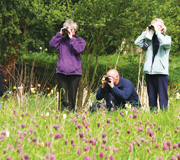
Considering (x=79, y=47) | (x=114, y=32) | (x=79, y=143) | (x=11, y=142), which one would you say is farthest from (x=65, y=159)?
(x=114, y=32)

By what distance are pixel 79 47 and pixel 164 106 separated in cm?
161

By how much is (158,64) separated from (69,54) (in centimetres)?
137

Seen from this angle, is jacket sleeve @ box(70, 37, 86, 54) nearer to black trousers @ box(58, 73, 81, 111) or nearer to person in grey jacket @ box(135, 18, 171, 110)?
black trousers @ box(58, 73, 81, 111)

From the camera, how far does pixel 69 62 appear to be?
394cm

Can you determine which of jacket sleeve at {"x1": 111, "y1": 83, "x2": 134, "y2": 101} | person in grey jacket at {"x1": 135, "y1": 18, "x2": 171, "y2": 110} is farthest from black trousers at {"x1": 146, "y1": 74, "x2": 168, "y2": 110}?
jacket sleeve at {"x1": 111, "y1": 83, "x2": 134, "y2": 101}

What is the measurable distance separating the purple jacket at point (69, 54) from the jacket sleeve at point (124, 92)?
0.65m

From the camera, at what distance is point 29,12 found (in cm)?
632

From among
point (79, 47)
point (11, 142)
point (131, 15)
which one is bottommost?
point (11, 142)

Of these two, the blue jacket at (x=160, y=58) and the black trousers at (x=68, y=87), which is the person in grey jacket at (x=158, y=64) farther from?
the black trousers at (x=68, y=87)

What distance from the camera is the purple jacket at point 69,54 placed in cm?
391

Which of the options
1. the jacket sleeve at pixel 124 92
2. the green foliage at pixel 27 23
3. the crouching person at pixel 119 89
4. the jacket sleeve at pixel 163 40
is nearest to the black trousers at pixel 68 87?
the crouching person at pixel 119 89

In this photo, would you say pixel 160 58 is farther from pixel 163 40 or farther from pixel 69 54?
pixel 69 54

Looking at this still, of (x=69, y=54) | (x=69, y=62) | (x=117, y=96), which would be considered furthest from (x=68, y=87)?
(x=117, y=96)

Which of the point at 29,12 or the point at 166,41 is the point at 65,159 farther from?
the point at 29,12
